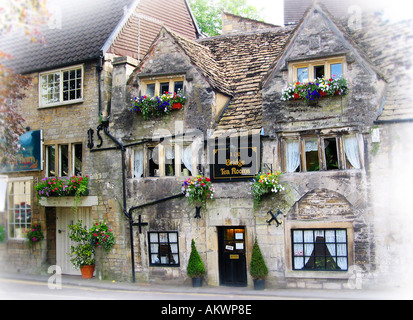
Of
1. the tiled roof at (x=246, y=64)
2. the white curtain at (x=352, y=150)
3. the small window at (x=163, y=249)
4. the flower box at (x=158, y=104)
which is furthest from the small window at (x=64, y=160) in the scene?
the white curtain at (x=352, y=150)

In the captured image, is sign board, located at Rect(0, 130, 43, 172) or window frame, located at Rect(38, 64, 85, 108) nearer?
window frame, located at Rect(38, 64, 85, 108)

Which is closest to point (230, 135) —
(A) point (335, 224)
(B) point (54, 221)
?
(A) point (335, 224)

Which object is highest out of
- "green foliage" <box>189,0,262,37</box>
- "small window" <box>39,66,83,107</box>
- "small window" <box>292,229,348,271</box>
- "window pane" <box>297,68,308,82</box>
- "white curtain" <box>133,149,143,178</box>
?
"green foliage" <box>189,0,262,37</box>

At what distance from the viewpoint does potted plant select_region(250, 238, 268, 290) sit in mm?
14789

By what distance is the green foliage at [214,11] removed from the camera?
3189 centimetres

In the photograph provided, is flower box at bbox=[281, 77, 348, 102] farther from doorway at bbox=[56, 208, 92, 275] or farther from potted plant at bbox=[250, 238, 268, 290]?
doorway at bbox=[56, 208, 92, 275]

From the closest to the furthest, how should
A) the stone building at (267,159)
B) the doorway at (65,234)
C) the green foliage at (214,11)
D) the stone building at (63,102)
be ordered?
the stone building at (267,159), the stone building at (63,102), the doorway at (65,234), the green foliage at (214,11)

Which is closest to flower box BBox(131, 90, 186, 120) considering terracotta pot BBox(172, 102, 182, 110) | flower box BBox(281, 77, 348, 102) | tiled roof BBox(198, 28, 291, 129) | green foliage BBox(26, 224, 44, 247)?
terracotta pot BBox(172, 102, 182, 110)

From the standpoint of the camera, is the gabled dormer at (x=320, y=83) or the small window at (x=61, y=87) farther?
the small window at (x=61, y=87)

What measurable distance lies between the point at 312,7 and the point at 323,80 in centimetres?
241

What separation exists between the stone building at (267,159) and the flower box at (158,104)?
201mm

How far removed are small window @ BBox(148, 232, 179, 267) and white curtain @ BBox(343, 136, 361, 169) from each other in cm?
617

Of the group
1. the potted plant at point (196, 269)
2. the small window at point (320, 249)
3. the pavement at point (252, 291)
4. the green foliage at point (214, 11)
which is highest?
the green foliage at point (214, 11)

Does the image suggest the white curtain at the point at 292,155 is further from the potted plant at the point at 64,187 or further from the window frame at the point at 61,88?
Answer: the window frame at the point at 61,88
